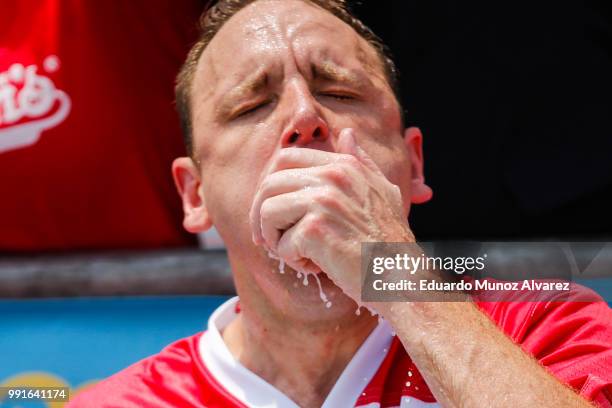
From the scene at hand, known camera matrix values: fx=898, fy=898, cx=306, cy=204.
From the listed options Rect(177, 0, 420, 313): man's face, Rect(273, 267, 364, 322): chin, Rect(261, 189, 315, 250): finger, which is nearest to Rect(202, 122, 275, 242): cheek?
Rect(177, 0, 420, 313): man's face

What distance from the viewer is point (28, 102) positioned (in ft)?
7.07

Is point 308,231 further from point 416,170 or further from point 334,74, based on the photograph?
point 416,170

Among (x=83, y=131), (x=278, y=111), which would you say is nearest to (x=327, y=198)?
(x=278, y=111)

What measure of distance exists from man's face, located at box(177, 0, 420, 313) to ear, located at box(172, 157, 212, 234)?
0.05 metres

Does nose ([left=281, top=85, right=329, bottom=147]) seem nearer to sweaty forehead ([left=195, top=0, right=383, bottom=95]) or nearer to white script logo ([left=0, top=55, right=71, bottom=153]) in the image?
sweaty forehead ([left=195, top=0, right=383, bottom=95])

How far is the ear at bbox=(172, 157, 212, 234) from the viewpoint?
5.09ft

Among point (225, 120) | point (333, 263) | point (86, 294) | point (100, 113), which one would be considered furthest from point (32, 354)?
point (333, 263)

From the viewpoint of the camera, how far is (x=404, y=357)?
1.41 metres

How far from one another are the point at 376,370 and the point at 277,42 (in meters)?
0.54

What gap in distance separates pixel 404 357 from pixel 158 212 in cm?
99

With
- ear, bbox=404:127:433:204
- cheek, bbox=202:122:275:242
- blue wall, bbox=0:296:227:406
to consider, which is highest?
cheek, bbox=202:122:275:242

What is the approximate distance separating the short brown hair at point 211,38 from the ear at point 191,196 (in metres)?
0.03

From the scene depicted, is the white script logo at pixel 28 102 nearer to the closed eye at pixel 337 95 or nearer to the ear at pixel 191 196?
the ear at pixel 191 196

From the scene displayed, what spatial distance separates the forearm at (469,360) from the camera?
1.00 m
